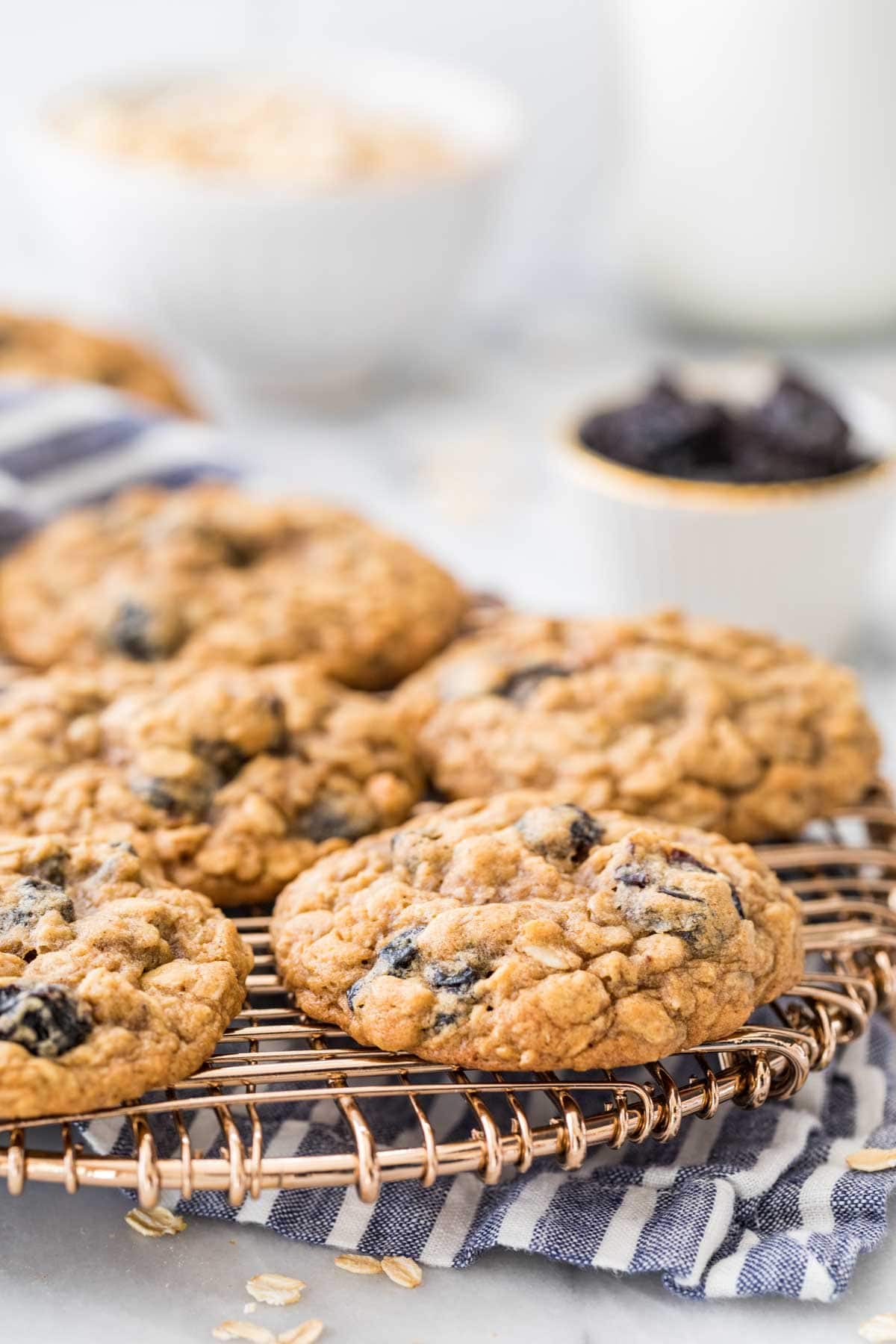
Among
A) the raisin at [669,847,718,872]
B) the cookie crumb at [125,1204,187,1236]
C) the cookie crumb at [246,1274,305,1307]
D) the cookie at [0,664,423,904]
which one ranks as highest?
the raisin at [669,847,718,872]

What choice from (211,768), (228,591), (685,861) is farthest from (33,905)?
(228,591)

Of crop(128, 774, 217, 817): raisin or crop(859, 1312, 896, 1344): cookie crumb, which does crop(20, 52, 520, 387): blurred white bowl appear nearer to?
crop(128, 774, 217, 817): raisin

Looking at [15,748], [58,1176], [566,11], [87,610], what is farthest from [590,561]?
[566,11]

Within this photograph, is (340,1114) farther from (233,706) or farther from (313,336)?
(313,336)

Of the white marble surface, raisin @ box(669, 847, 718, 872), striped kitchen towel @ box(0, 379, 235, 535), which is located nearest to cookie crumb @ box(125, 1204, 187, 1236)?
the white marble surface

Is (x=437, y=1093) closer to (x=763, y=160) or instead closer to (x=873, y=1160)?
(x=873, y=1160)

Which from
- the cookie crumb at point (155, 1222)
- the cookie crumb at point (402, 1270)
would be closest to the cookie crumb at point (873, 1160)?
the cookie crumb at point (402, 1270)
